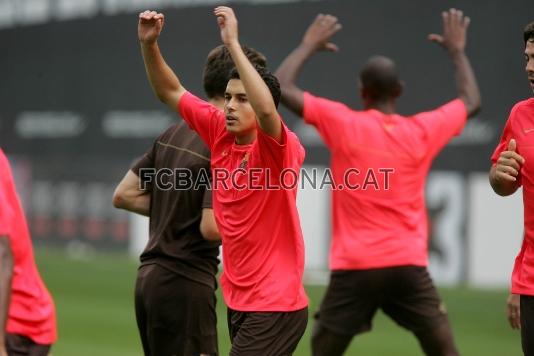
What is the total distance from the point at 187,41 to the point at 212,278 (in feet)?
32.6

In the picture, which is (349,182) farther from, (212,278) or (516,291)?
(516,291)

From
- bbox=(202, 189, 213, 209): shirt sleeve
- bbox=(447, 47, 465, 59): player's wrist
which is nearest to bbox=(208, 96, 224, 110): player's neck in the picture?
bbox=(202, 189, 213, 209): shirt sleeve

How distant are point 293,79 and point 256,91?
2.71 metres

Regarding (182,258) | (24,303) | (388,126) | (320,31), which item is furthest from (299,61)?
(24,303)

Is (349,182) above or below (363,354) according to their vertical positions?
above


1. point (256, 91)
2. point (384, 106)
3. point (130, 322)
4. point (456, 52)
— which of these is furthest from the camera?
point (130, 322)

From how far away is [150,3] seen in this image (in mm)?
16359

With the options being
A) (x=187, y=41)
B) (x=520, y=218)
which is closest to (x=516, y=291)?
(x=520, y=218)

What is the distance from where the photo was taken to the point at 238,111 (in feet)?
A: 17.0

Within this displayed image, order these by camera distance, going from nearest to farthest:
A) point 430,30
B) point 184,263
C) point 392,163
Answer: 1. point 184,263
2. point 392,163
3. point 430,30

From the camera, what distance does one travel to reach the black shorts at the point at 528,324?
516 centimetres

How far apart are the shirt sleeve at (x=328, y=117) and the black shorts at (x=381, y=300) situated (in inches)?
35.8

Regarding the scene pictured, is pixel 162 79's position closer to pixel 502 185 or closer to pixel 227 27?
pixel 227 27

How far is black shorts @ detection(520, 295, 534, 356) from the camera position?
5.16 m
